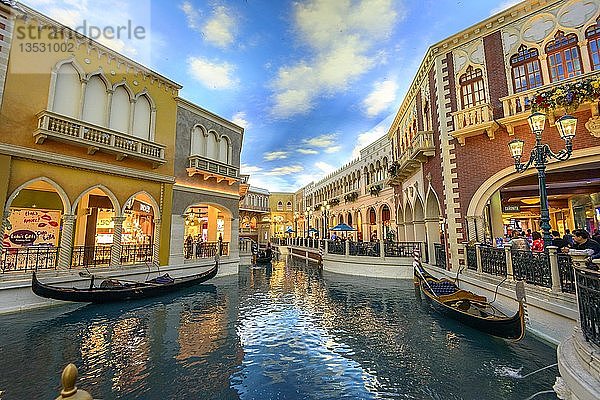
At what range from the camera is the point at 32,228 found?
32.0 feet

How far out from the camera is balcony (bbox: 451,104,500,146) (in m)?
8.60

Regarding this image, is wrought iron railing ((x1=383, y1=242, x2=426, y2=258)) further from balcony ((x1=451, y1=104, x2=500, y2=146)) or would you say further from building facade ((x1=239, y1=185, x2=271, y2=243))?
building facade ((x1=239, y1=185, x2=271, y2=243))

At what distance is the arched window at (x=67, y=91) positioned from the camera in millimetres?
8641

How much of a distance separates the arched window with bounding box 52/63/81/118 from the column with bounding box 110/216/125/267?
3542 mm

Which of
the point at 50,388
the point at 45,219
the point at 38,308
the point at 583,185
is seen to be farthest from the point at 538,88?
the point at 45,219

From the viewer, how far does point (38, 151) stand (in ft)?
26.5

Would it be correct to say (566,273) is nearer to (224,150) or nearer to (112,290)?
(112,290)

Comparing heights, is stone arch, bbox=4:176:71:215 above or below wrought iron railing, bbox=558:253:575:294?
above

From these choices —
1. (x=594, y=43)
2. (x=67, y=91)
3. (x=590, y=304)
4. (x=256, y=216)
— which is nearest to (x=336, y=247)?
(x=594, y=43)

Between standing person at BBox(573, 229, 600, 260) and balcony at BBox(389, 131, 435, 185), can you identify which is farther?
balcony at BBox(389, 131, 435, 185)

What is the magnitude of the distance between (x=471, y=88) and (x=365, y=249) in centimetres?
863

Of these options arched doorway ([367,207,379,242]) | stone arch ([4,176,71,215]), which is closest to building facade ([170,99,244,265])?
stone arch ([4,176,71,215])

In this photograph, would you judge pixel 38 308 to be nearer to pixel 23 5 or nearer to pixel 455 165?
pixel 23 5

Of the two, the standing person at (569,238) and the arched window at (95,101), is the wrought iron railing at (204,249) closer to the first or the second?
the arched window at (95,101)
